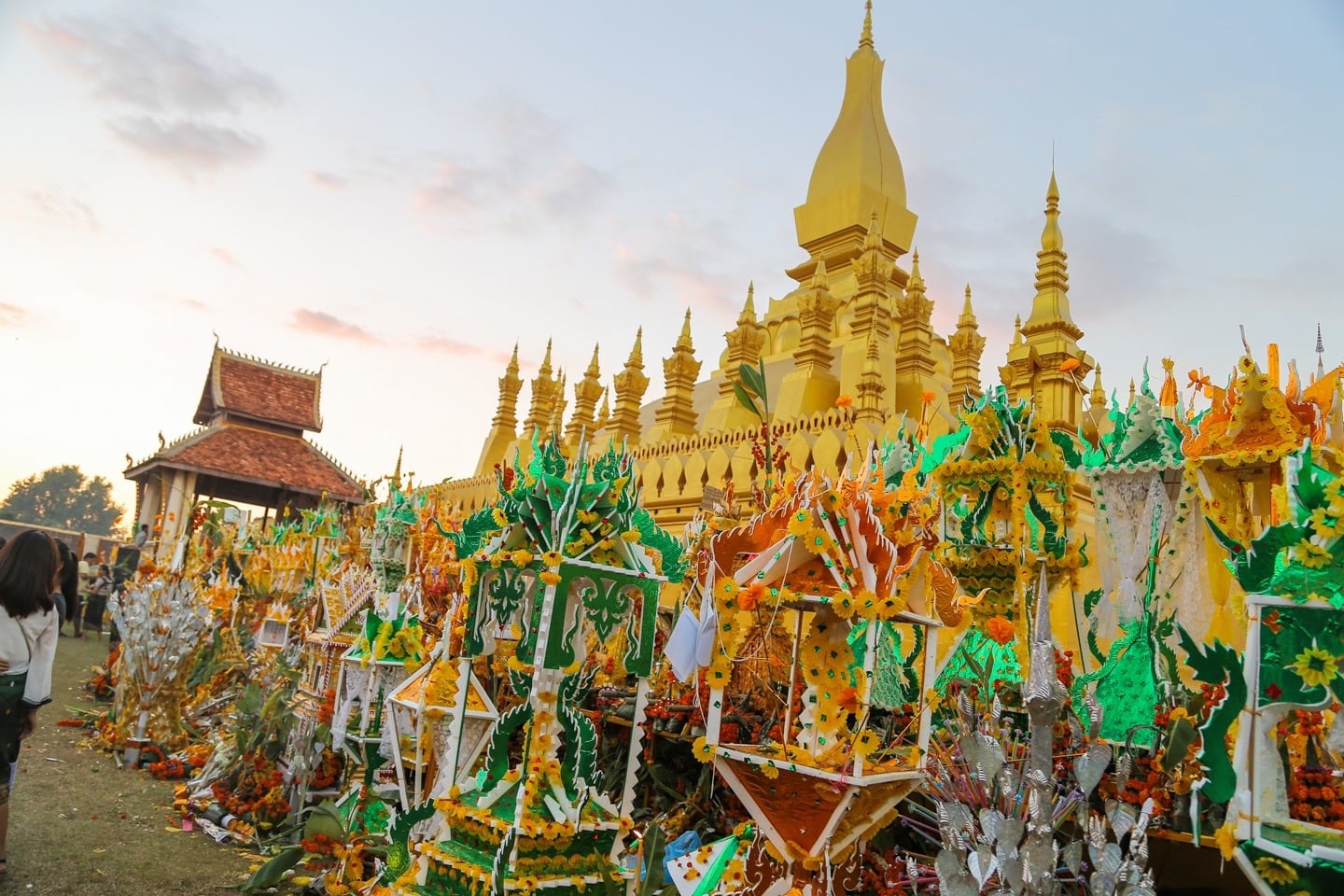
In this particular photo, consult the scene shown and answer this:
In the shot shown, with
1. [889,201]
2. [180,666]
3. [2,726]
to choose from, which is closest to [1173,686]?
[2,726]

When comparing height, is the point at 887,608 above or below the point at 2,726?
above

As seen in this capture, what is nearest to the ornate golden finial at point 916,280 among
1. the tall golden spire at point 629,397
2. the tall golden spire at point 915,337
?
the tall golden spire at point 915,337

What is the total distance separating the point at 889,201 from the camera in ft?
65.7

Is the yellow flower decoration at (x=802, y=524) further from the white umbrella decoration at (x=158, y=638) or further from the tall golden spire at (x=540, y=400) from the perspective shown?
the tall golden spire at (x=540, y=400)

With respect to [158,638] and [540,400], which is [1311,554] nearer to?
[158,638]

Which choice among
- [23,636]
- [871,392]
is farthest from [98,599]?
[23,636]

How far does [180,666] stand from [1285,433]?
1028 centimetres

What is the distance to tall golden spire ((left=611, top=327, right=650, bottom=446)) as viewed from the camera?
20.0m

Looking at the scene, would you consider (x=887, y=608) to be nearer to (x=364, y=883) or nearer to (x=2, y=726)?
(x=364, y=883)

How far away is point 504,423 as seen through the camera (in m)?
25.3

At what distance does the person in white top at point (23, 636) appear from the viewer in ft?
17.9

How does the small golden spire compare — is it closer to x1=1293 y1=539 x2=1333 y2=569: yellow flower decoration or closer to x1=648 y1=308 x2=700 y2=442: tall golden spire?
x1=648 y1=308 x2=700 y2=442: tall golden spire

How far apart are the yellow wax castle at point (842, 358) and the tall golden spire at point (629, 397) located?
26 mm

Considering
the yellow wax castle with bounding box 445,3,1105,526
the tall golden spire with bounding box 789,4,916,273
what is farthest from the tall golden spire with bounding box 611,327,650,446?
the tall golden spire with bounding box 789,4,916,273
